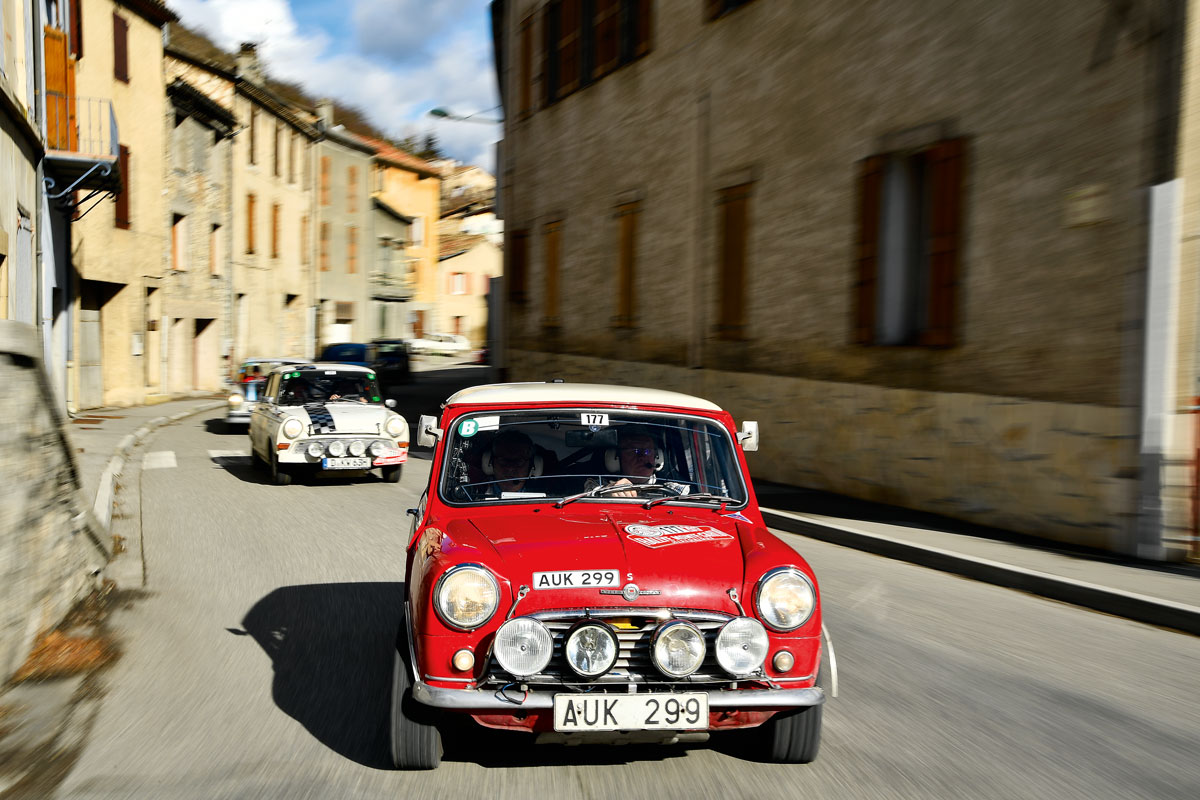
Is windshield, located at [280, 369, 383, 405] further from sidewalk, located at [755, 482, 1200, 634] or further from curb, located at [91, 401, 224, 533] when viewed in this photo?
sidewalk, located at [755, 482, 1200, 634]

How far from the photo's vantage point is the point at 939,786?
419 centimetres

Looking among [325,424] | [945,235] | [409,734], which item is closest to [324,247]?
[325,424]

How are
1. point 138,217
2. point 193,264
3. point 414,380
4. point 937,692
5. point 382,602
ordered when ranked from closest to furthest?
point 937,692, point 382,602, point 138,217, point 193,264, point 414,380

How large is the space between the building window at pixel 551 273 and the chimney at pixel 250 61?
70.1 feet

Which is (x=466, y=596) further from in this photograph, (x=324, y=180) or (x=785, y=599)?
(x=324, y=180)

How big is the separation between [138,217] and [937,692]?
2641 cm

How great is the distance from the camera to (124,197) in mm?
26875

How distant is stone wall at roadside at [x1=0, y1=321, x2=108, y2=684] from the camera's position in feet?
17.3

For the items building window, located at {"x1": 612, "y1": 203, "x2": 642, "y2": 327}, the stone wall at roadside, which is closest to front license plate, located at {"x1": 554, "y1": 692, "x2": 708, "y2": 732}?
the stone wall at roadside

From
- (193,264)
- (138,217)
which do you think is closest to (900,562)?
(138,217)

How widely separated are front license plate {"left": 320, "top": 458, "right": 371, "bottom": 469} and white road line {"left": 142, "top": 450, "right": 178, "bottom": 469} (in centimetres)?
379

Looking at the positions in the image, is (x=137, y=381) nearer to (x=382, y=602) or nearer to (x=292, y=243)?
(x=292, y=243)

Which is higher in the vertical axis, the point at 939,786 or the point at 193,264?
the point at 193,264

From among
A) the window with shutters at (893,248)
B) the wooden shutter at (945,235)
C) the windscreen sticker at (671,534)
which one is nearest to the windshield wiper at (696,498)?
the windscreen sticker at (671,534)
